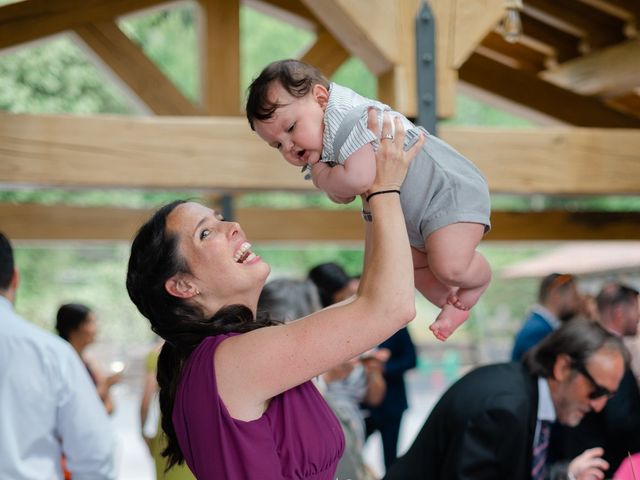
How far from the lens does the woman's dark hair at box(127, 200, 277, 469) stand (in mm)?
2111

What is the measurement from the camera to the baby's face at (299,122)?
205cm

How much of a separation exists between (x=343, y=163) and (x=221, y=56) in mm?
4526

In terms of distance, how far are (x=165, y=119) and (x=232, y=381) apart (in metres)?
2.28

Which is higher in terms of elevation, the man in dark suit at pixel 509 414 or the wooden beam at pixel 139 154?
the wooden beam at pixel 139 154

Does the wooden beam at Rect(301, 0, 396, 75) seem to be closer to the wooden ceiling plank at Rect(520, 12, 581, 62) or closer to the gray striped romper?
the gray striped romper

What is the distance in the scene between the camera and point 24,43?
17.9 feet

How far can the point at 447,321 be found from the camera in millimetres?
2203

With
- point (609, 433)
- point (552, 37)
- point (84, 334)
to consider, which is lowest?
point (609, 433)

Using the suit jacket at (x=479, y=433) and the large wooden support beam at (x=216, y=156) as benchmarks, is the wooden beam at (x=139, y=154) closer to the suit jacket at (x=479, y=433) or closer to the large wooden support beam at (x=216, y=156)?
the large wooden support beam at (x=216, y=156)

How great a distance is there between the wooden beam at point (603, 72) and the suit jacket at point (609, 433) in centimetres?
244

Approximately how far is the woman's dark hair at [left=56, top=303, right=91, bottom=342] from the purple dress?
10.1ft

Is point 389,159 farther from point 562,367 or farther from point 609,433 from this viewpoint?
point 609,433

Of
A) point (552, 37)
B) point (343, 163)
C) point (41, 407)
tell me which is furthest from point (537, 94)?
point (343, 163)

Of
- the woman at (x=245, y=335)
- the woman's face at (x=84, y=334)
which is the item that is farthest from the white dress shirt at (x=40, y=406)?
the woman's face at (x=84, y=334)
